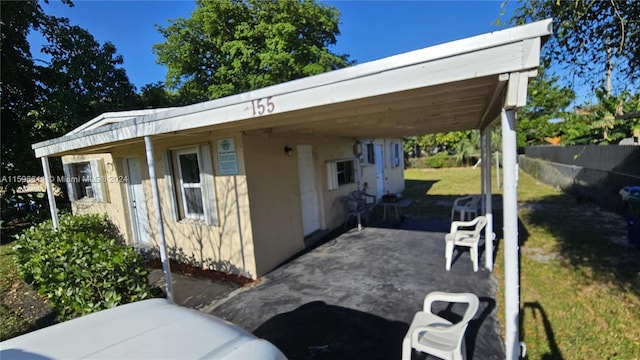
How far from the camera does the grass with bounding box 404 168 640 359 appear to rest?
2750 mm

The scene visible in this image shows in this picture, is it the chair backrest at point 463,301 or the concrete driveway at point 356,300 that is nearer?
the chair backrest at point 463,301

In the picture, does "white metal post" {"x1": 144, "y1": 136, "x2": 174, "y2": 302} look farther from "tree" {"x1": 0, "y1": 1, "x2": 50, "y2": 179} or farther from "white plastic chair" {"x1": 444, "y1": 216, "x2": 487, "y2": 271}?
"tree" {"x1": 0, "y1": 1, "x2": 50, "y2": 179}

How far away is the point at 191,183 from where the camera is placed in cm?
546

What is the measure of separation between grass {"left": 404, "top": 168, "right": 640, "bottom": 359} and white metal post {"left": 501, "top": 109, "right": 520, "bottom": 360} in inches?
28.4

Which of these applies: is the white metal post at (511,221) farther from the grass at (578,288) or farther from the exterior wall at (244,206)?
the exterior wall at (244,206)

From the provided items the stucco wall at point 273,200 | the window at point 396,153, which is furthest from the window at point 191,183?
the window at point 396,153

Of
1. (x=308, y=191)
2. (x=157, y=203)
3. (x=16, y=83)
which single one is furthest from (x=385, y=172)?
(x=16, y=83)

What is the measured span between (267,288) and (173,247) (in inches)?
108

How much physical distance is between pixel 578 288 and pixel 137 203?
870 centimetres

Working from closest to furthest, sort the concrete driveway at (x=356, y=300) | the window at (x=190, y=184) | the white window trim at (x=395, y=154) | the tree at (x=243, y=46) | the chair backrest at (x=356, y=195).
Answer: the concrete driveway at (x=356, y=300) → the window at (x=190, y=184) → the chair backrest at (x=356, y=195) → the white window trim at (x=395, y=154) → the tree at (x=243, y=46)

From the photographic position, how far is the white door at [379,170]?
11.1 meters

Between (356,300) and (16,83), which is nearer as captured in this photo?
(356,300)

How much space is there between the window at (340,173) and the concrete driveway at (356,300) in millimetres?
1914

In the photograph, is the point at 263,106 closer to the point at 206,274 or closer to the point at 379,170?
the point at 206,274
